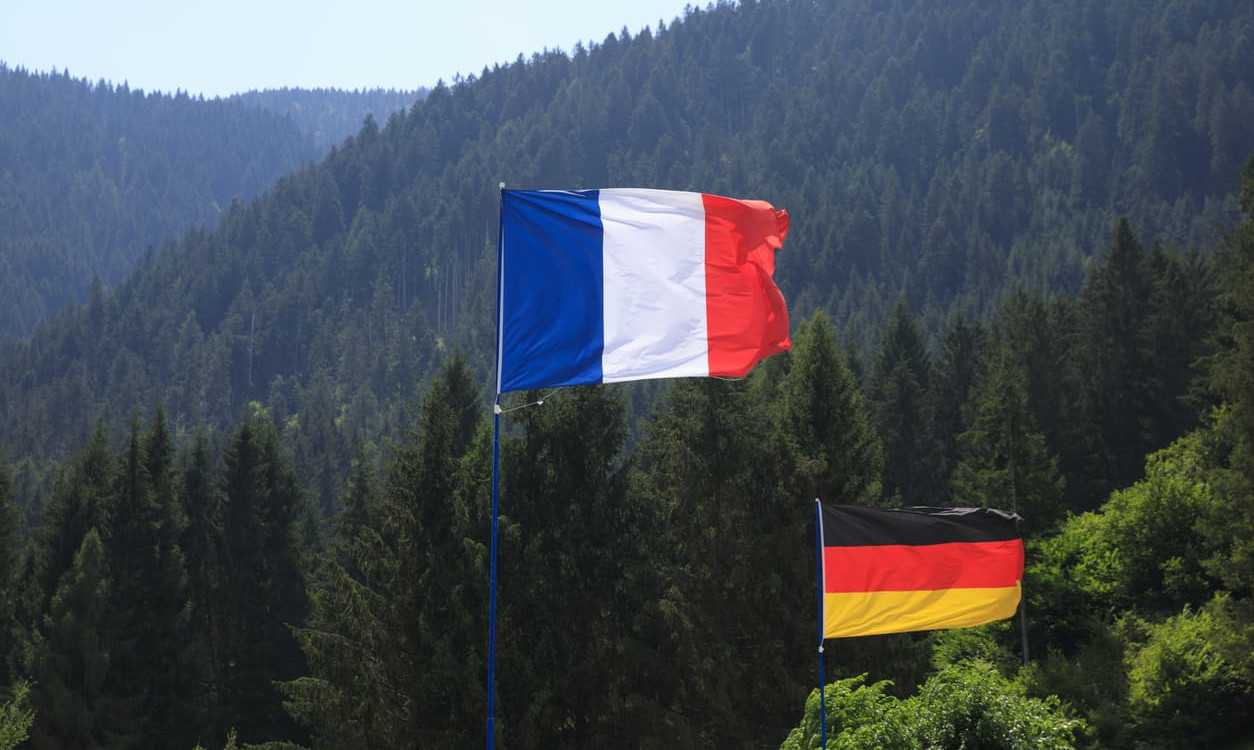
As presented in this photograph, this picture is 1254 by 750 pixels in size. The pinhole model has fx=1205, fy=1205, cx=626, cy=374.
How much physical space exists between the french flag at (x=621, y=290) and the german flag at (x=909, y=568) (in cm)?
342

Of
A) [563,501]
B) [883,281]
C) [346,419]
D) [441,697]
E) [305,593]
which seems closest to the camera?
[441,697]

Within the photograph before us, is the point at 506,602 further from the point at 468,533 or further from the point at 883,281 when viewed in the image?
the point at 883,281

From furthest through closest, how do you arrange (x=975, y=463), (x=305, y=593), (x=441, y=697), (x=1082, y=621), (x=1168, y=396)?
(x=1168, y=396) < (x=305, y=593) < (x=975, y=463) < (x=1082, y=621) < (x=441, y=697)

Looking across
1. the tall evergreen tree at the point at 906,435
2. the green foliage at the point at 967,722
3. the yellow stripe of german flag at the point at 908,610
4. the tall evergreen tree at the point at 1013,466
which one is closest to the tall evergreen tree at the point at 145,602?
the tall evergreen tree at the point at 1013,466

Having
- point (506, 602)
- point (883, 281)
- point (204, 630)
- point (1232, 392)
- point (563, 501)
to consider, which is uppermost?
point (883, 281)

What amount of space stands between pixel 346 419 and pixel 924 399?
102 meters

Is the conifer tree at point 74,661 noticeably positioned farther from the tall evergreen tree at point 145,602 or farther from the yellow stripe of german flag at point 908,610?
the yellow stripe of german flag at point 908,610

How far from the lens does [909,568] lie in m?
16.5

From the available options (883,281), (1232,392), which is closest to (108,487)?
(1232,392)

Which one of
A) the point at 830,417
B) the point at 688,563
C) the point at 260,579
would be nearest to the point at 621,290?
the point at 688,563

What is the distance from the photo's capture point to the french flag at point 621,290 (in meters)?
13.8

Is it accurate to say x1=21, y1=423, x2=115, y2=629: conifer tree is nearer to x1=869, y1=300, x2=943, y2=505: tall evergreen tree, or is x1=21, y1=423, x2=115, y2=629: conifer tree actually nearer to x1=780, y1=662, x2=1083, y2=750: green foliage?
x1=780, y1=662, x2=1083, y2=750: green foliage

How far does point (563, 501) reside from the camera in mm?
29438

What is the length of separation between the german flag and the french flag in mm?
3422
